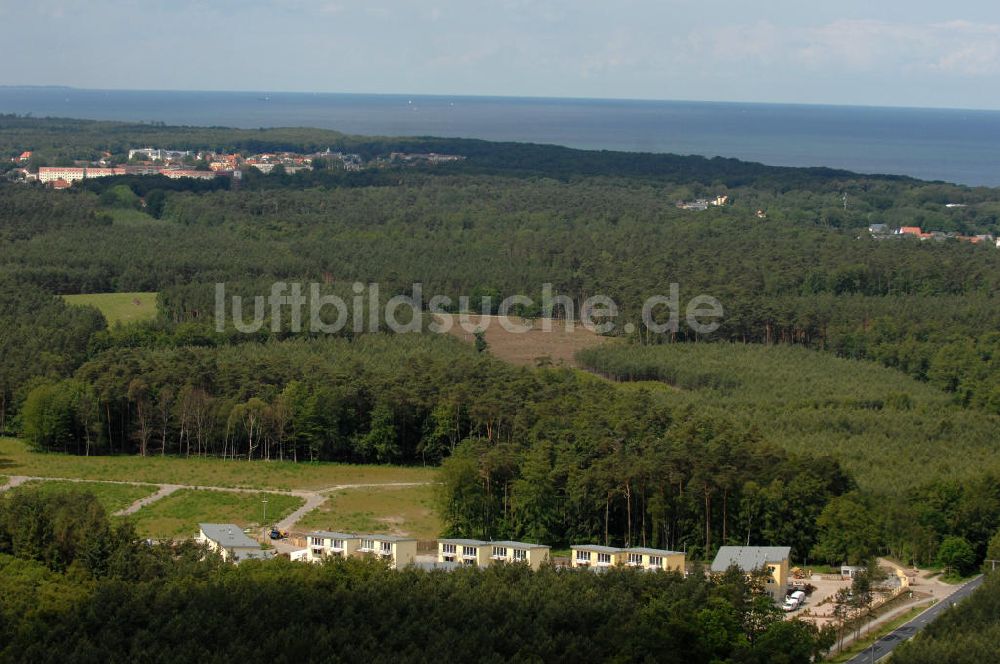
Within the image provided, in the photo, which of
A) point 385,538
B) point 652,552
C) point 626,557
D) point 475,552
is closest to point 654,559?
point 652,552

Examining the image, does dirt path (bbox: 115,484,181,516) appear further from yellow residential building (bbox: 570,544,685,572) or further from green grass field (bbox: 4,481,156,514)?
yellow residential building (bbox: 570,544,685,572)

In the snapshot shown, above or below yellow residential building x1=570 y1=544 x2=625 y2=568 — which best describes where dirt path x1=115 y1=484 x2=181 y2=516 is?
below

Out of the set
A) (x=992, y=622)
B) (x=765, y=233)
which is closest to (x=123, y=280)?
(x=765, y=233)

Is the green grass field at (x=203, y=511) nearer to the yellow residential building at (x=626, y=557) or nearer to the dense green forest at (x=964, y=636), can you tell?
the yellow residential building at (x=626, y=557)

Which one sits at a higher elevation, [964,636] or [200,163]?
[200,163]

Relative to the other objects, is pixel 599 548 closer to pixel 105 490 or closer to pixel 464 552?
pixel 464 552

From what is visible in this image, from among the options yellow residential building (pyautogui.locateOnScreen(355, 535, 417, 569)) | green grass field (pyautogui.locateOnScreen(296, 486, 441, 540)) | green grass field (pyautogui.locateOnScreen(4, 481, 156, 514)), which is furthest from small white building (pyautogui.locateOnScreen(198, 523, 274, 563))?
green grass field (pyautogui.locateOnScreen(4, 481, 156, 514))
